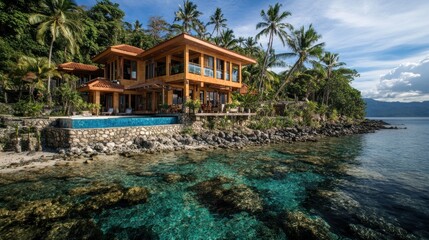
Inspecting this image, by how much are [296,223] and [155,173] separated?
607 centimetres

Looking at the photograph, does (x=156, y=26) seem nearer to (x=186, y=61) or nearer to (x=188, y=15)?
(x=188, y=15)

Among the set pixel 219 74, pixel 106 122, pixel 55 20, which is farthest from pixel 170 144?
pixel 55 20

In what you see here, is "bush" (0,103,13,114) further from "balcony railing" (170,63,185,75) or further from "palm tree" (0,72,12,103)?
"balcony railing" (170,63,185,75)

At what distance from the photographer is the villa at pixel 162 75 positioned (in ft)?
62.0

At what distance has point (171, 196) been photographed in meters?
6.94

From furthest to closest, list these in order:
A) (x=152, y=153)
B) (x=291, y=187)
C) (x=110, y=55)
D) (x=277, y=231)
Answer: (x=110, y=55) → (x=152, y=153) → (x=291, y=187) → (x=277, y=231)

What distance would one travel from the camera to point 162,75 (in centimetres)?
2086

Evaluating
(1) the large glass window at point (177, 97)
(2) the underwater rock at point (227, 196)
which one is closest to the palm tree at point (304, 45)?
(1) the large glass window at point (177, 97)

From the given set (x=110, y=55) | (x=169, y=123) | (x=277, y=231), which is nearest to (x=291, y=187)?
(x=277, y=231)

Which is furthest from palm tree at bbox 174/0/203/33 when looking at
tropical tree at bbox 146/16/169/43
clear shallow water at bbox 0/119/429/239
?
clear shallow water at bbox 0/119/429/239

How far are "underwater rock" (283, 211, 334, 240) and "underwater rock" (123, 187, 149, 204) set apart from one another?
422 centimetres

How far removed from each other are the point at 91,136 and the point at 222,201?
10.2 metres

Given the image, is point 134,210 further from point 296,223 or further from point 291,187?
point 291,187

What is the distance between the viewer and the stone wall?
1236cm
